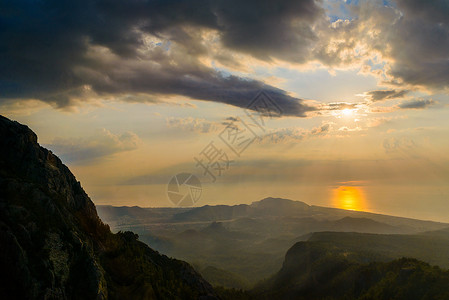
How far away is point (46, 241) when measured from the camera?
34.9 meters

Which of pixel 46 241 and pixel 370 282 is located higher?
pixel 46 241

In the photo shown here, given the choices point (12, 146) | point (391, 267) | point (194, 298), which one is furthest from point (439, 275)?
point (12, 146)

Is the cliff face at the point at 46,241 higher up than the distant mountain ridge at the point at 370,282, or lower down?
higher up

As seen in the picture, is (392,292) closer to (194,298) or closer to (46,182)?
(194,298)

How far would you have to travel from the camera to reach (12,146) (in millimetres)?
48031

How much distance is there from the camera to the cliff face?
30.5 metres

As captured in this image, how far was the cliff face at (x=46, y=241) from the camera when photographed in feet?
100.0

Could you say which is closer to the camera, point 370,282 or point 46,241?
point 46,241

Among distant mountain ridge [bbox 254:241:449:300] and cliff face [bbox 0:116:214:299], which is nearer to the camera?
cliff face [bbox 0:116:214:299]

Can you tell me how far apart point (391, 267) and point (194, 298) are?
107 meters

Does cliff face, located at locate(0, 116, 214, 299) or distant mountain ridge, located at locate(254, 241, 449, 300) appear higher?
cliff face, located at locate(0, 116, 214, 299)

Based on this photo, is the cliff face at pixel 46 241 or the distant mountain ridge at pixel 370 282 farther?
the distant mountain ridge at pixel 370 282

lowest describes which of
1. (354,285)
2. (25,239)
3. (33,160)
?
(354,285)

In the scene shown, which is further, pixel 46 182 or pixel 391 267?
pixel 391 267
